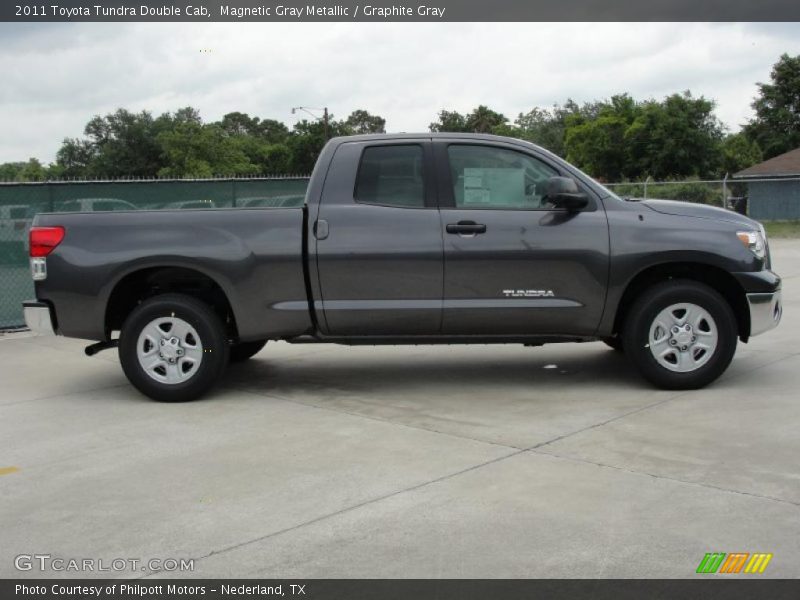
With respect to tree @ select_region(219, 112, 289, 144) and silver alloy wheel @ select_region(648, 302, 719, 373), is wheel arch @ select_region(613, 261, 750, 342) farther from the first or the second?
tree @ select_region(219, 112, 289, 144)

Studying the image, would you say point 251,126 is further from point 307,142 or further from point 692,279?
point 692,279

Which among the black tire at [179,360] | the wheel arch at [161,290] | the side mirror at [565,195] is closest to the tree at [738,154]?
the side mirror at [565,195]

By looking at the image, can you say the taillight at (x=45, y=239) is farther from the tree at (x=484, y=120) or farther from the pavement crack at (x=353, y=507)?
the tree at (x=484, y=120)

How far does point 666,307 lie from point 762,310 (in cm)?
73

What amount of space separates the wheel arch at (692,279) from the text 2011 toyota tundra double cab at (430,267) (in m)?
0.01

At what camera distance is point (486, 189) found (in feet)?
23.7

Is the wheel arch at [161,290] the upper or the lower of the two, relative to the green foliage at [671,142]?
lower

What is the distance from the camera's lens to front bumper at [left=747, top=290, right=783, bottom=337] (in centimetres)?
707

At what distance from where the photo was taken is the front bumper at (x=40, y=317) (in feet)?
23.8

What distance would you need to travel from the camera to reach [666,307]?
704 cm

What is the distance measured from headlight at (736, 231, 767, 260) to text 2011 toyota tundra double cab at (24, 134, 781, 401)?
2 cm

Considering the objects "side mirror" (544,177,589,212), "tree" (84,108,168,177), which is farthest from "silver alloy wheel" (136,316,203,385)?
"tree" (84,108,168,177)

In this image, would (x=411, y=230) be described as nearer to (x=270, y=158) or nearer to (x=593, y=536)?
(x=593, y=536)
